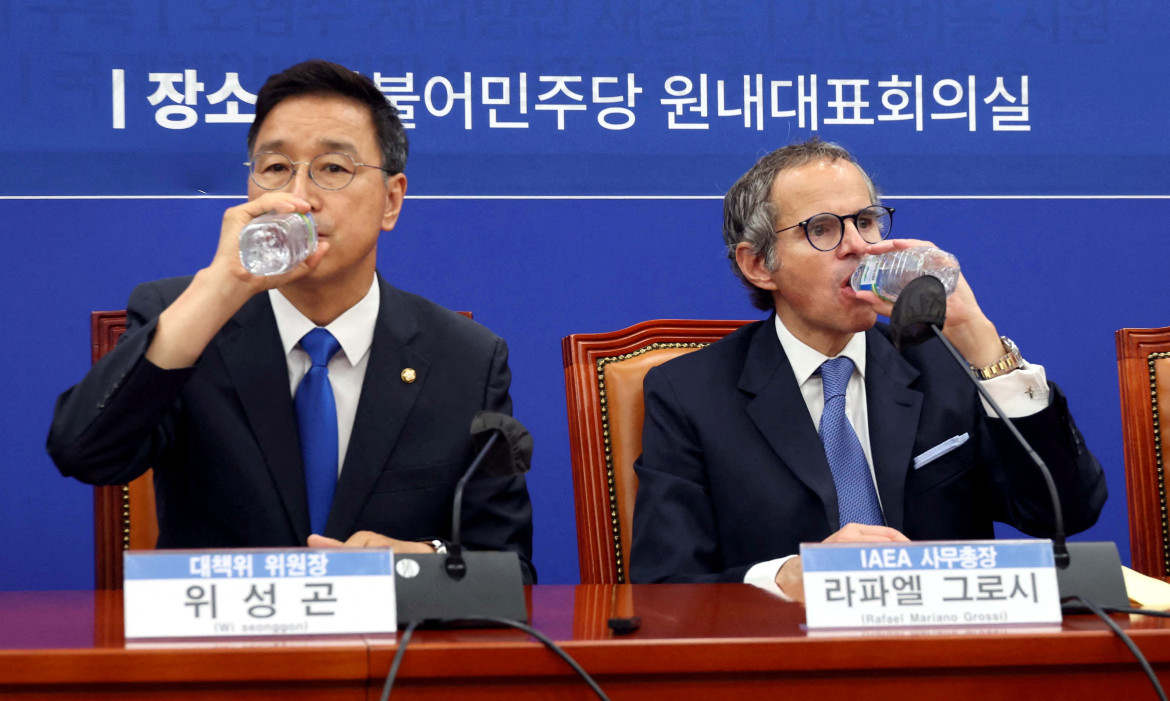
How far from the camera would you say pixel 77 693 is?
3.03 feet

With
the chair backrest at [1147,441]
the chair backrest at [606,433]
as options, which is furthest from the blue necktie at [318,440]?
the chair backrest at [1147,441]

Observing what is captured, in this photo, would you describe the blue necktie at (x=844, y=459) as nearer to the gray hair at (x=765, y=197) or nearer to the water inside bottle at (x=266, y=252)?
the gray hair at (x=765, y=197)

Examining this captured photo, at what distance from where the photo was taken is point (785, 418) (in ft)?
5.97

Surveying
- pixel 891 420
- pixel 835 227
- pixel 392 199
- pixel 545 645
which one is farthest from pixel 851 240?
pixel 545 645

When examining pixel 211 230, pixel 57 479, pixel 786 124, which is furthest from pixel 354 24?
pixel 57 479

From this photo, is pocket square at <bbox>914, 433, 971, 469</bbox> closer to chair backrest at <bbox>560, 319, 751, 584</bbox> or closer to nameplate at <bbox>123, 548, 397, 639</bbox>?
chair backrest at <bbox>560, 319, 751, 584</bbox>

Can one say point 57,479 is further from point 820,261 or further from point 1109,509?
point 1109,509

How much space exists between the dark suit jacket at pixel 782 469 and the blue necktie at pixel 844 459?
0.07 feet

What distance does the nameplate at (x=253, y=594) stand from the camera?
38.9 inches

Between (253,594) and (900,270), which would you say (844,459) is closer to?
(900,270)

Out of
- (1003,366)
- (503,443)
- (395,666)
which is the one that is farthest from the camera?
(1003,366)

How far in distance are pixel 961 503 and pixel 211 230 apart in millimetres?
1607

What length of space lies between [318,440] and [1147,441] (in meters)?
1.32

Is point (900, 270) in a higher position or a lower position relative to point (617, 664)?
higher
